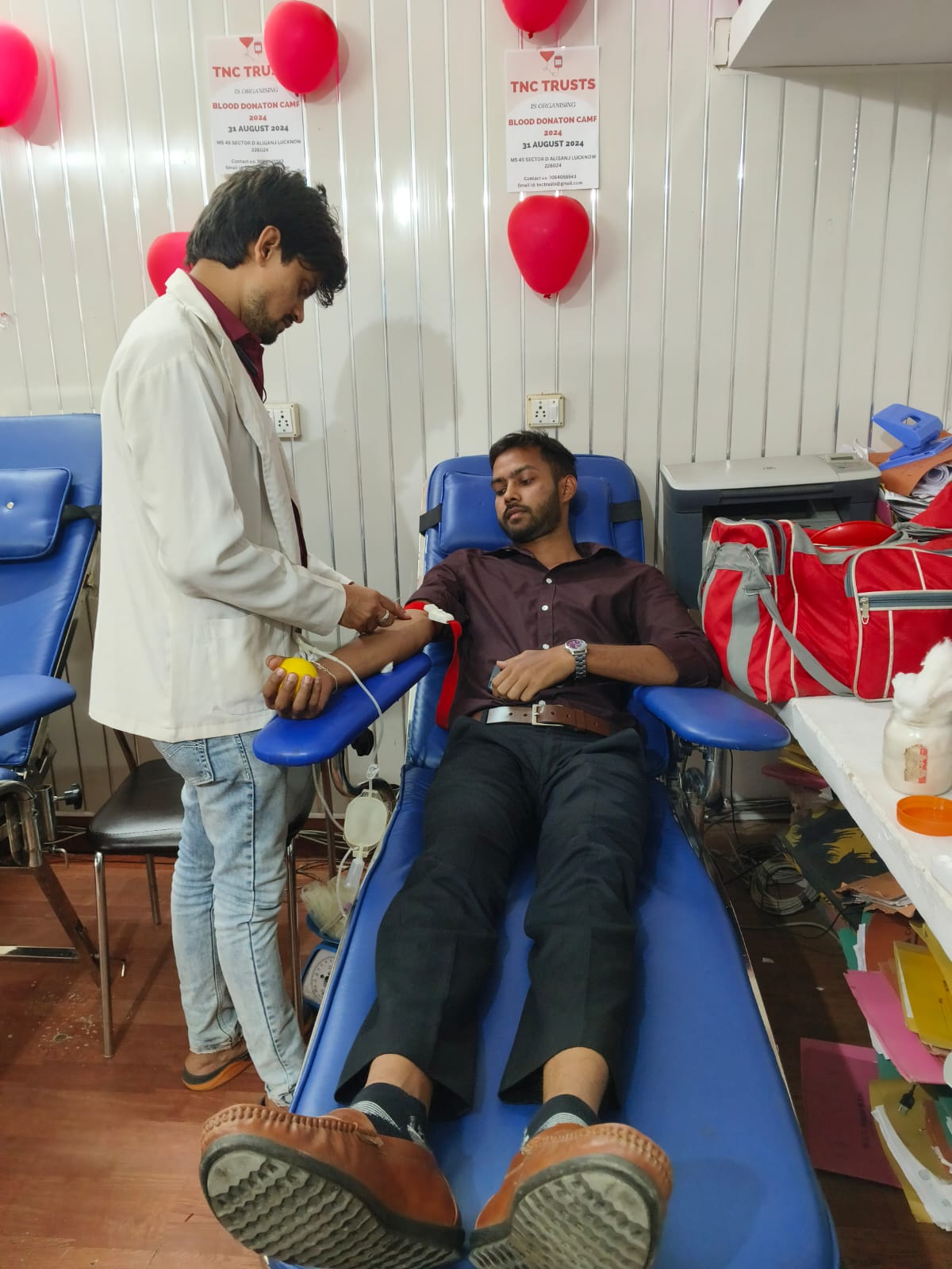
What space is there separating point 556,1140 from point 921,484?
5.38 ft

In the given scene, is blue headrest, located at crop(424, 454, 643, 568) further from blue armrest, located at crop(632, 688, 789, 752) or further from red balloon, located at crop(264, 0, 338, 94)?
red balloon, located at crop(264, 0, 338, 94)

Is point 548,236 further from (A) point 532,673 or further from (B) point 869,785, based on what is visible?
(B) point 869,785

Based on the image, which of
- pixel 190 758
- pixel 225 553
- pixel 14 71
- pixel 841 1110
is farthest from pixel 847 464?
pixel 14 71

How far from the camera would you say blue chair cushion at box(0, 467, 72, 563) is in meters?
1.97

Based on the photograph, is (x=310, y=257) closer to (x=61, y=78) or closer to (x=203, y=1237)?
(x=61, y=78)

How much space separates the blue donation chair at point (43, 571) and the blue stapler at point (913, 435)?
1.88 meters

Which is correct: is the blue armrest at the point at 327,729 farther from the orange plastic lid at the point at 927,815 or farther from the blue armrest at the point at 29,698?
the orange plastic lid at the point at 927,815

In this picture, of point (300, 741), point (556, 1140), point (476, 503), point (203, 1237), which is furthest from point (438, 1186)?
point (476, 503)

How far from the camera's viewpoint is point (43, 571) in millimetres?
2008

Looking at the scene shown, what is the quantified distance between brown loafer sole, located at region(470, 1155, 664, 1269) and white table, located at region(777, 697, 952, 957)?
424 millimetres

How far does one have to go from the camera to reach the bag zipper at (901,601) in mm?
1444

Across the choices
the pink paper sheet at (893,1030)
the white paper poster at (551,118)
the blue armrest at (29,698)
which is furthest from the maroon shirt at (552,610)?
the white paper poster at (551,118)

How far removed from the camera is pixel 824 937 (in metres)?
1.95

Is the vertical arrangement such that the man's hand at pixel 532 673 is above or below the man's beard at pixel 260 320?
below
